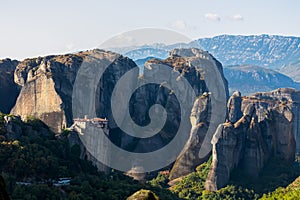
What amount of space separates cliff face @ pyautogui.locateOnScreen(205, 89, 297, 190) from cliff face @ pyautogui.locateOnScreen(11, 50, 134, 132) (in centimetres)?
1319

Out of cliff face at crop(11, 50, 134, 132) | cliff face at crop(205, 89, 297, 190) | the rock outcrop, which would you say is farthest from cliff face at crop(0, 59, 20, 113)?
cliff face at crop(205, 89, 297, 190)

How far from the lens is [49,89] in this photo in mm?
51469

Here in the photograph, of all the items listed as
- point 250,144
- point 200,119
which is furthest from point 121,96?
point 250,144

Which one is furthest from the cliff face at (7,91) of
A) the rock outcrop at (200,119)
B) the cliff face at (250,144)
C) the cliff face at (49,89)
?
the cliff face at (250,144)

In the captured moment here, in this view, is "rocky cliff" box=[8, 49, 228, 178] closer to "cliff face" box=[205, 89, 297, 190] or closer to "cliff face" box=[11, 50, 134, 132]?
"cliff face" box=[11, 50, 134, 132]

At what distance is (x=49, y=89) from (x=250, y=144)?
18.9 m

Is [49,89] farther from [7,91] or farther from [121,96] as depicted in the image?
[121,96]

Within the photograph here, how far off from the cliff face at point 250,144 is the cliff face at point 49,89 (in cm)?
1319

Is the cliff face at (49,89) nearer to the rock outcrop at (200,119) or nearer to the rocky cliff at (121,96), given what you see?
the rocky cliff at (121,96)

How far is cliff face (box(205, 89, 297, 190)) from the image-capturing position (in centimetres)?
4741

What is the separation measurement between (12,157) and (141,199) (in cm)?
2109

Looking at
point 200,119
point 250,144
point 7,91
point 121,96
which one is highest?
point 7,91

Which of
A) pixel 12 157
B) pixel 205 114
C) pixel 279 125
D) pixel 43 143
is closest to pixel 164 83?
pixel 205 114

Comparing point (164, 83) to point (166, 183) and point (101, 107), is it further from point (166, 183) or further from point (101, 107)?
point (166, 183)
